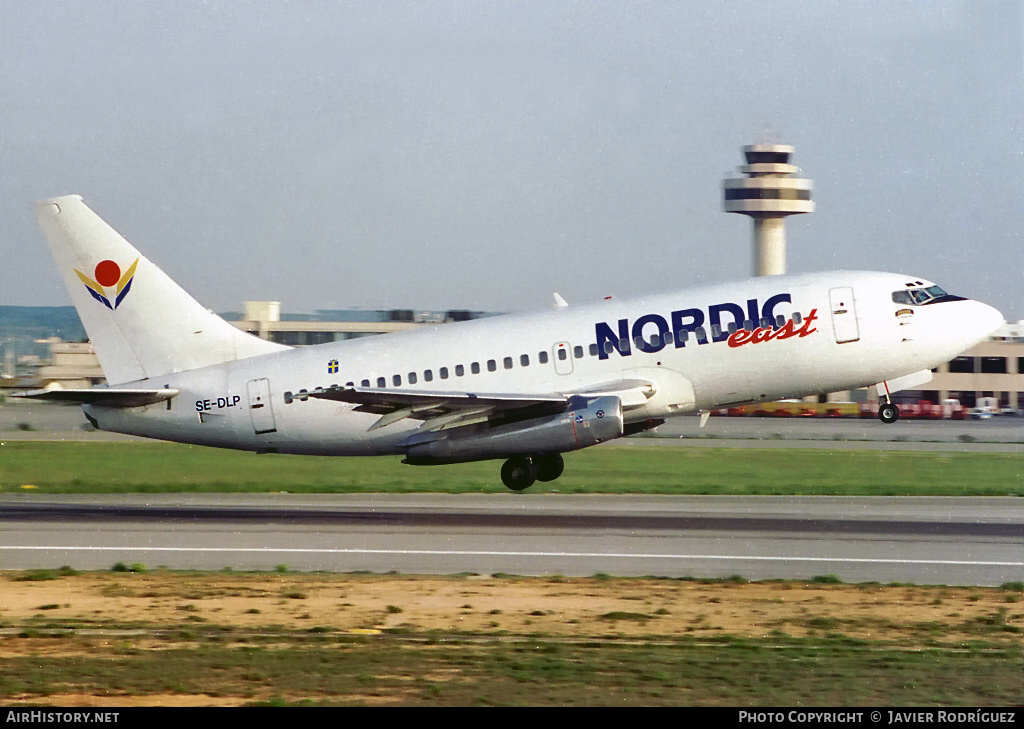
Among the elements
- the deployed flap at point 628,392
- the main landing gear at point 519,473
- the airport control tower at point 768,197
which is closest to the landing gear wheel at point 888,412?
the deployed flap at point 628,392

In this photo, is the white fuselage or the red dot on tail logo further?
the red dot on tail logo

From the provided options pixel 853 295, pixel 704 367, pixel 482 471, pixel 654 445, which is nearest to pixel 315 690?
pixel 704 367

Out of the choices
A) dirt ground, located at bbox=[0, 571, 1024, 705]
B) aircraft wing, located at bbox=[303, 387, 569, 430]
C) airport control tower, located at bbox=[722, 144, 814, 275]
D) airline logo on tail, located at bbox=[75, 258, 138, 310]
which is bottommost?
dirt ground, located at bbox=[0, 571, 1024, 705]

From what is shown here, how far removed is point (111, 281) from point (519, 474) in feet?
39.5

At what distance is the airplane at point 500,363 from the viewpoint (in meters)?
31.4

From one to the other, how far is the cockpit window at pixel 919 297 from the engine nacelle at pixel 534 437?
7614 millimetres

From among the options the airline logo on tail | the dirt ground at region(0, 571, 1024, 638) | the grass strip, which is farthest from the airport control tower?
the grass strip

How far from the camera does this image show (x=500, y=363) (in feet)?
107

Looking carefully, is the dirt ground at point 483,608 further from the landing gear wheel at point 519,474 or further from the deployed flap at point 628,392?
the landing gear wheel at point 519,474

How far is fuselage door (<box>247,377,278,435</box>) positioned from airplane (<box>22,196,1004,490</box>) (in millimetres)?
26

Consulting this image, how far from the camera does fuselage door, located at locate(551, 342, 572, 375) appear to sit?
32.3 m

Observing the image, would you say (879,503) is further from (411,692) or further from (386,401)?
(411,692)

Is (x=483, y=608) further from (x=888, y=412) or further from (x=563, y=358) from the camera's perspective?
(x=888, y=412)

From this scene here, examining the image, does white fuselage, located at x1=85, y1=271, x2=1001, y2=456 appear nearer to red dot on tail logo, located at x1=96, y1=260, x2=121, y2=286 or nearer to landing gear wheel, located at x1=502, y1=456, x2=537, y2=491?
landing gear wheel, located at x1=502, y1=456, x2=537, y2=491
